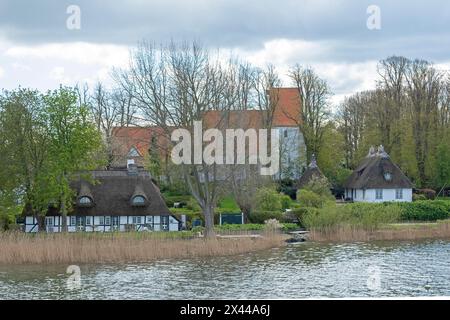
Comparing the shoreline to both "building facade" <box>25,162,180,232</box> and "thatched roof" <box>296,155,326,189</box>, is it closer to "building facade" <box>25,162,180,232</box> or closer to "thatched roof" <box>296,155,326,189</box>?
"building facade" <box>25,162,180,232</box>

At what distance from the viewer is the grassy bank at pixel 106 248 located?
91.8 ft

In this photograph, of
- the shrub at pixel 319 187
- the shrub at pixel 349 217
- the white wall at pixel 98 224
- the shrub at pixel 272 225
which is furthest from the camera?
the shrub at pixel 319 187

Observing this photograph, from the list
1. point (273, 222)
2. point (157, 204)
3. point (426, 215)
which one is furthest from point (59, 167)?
point (426, 215)

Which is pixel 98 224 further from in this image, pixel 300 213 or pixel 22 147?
pixel 300 213

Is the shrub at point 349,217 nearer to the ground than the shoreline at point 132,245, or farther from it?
farther from it

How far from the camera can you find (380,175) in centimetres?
5222

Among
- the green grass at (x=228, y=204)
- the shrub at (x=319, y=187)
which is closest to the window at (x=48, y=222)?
the green grass at (x=228, y=204)

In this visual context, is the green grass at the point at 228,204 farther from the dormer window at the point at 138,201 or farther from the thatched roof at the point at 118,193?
the dormer window at the point at 138,201

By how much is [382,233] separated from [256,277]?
14.2 metres

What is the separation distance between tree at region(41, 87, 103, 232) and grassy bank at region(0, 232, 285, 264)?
17.3ft

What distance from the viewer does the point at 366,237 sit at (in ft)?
119

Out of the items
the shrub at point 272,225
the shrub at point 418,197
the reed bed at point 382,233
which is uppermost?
the shrub at point 418,197

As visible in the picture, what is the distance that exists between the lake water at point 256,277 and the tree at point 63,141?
9899mm
